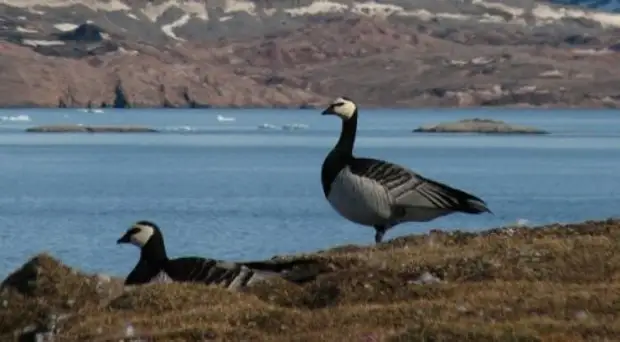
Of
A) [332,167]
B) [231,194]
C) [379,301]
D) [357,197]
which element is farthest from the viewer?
[231,194]

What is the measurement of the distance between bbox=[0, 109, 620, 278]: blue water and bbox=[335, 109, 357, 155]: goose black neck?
24483mm

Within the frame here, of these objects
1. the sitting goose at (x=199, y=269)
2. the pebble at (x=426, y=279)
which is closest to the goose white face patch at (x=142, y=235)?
the sitting goose at (x=199, y=269)

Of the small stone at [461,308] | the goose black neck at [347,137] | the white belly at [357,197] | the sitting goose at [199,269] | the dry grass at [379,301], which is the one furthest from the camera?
the goose black neck at [347,137]

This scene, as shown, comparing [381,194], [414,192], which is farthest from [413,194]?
[381,194]

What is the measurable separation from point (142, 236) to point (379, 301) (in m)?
4.30

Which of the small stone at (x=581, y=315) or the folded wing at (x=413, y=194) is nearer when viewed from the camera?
the small stone at (x=581, y=315)

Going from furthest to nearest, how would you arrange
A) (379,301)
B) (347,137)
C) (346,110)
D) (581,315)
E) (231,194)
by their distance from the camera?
(231,194) → (346,110) → (347,137) → (379,301) → (581,315)

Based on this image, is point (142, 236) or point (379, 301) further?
point (142, 236)

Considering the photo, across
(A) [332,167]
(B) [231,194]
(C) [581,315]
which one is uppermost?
(C) [581,315]

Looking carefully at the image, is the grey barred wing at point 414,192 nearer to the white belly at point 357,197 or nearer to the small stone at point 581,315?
the white belly at point 357,197

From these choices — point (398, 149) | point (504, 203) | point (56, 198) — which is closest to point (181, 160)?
point (398, 149)

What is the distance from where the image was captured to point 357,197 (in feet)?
70.8

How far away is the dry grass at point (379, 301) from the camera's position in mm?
13469

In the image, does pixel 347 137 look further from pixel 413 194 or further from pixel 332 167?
pixel 413 194
